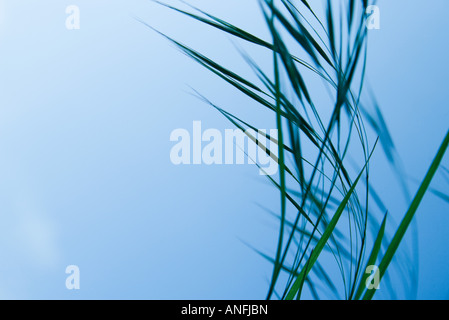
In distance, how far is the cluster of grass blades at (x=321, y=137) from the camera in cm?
120

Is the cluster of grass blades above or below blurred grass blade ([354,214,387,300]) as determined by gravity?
above

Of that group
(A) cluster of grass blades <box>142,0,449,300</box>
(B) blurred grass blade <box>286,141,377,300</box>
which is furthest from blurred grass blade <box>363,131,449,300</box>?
(B) blurred grass blade <box>286,141,377,300</box>

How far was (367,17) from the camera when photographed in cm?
120

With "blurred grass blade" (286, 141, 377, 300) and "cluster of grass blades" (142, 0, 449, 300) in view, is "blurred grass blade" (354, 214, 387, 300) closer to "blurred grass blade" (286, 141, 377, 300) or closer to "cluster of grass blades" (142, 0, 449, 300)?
"cluster of grass blades" (142, 0, 449, 300)

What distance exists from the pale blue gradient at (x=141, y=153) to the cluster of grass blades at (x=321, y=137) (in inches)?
1.2

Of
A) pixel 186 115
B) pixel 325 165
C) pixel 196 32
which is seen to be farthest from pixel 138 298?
pixel 196 32

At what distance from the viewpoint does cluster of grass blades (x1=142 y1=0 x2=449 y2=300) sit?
3.95ft

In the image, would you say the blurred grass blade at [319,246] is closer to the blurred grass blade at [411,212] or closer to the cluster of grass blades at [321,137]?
the cluster of grass blades at [321,137]

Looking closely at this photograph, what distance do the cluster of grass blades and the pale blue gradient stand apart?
3 centimetres

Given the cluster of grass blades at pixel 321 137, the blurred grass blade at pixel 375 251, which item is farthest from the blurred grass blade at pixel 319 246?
the blurred grass blade at pixel 375 251

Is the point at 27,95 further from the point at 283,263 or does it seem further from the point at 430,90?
the point at 430,90

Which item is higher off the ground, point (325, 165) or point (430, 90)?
point (430, 90)

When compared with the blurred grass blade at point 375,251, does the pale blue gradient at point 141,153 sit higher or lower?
higher

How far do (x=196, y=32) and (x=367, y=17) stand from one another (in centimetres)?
46
